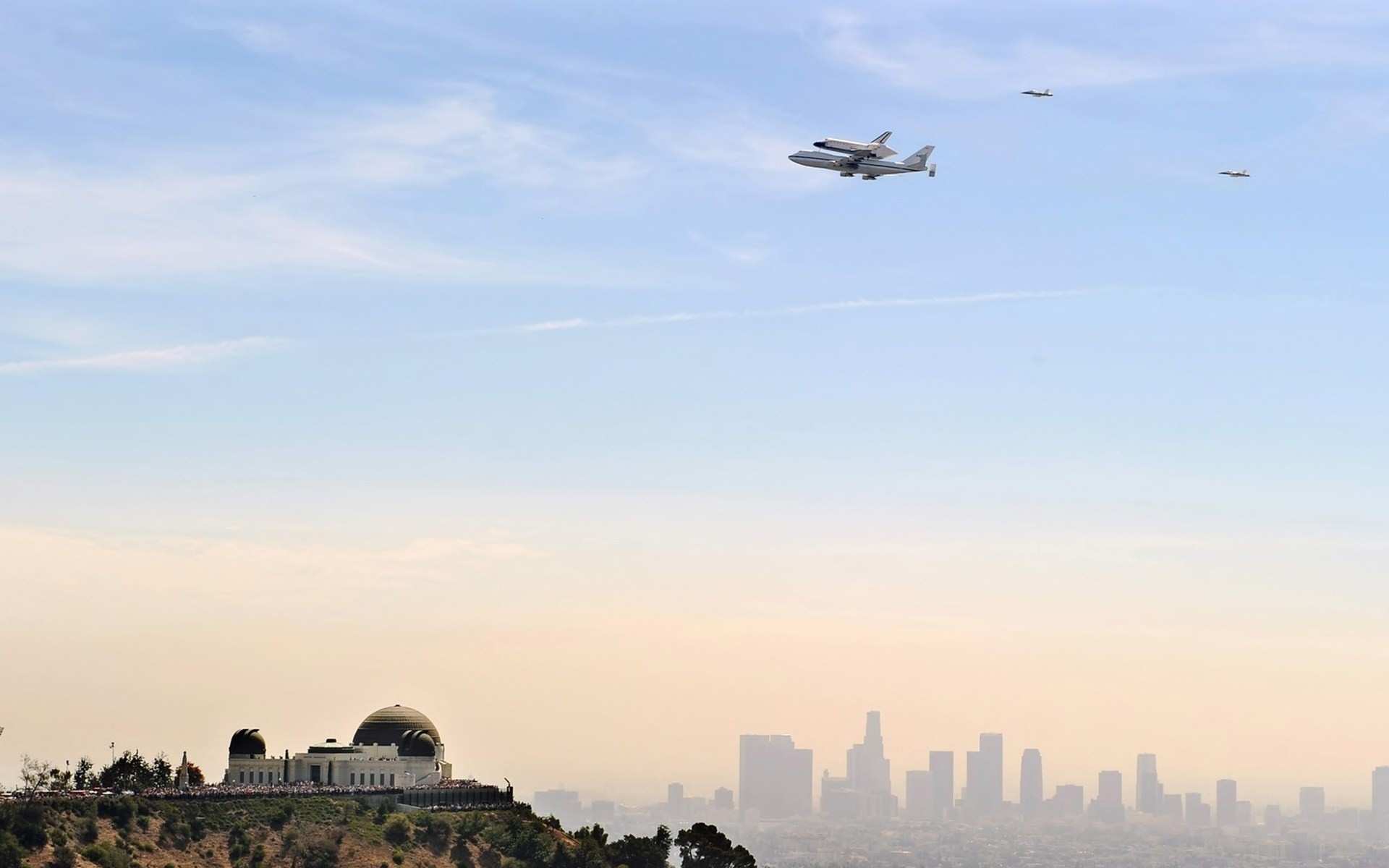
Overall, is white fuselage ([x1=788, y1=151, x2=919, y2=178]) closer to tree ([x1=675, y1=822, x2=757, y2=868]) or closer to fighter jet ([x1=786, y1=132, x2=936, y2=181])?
fighter jet ([x1=786, y1=132, x2=936, y2=181])

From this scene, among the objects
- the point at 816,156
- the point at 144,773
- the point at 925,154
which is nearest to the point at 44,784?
the point at 144,773

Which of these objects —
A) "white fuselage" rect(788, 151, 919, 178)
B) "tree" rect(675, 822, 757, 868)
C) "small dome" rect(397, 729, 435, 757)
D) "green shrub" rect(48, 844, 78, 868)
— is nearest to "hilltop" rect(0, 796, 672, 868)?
"green shrub" rect(48, 844, 78, 868)

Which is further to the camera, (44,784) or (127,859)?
(44,784)

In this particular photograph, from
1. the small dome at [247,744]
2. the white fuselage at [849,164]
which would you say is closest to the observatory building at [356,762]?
the small dome at [247,744]

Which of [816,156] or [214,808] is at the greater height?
[816,156]

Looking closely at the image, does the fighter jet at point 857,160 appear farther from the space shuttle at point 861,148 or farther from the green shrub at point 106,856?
the green shrub at point 106,856

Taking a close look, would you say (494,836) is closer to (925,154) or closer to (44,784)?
(44,784)
